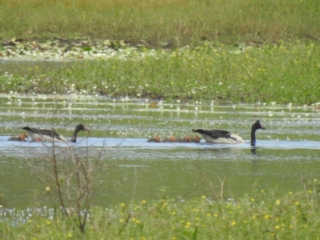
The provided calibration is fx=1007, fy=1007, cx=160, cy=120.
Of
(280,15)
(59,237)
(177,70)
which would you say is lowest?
(59,237)

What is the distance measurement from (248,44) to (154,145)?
52.9 ft

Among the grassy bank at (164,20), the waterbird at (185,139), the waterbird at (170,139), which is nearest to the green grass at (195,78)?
the waterbird at (185,139)

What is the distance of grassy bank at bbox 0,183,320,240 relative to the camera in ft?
26.1

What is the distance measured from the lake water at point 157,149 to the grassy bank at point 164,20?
10.5 meters

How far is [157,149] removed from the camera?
1487 cm

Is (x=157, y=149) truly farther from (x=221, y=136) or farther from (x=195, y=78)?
(x=195, y=78)

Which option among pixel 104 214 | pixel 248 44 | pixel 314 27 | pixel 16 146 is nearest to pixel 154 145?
pixel 16 146

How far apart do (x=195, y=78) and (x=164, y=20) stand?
10.4 metres

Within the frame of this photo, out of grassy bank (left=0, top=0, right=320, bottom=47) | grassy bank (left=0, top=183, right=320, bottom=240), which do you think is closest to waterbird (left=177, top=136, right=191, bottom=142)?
grassy bank (left=0, top=183, right=320, bottom=240)

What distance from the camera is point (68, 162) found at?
13.1 meters

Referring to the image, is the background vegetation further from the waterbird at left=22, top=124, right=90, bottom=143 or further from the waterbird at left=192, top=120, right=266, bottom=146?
the waterbird at left=22, top=124, right=90, bottom=143

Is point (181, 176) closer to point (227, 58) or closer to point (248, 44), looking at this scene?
point (227, 58)

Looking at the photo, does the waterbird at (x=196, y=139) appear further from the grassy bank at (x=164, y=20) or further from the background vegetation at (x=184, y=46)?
the grassy bank at (x=164, y=20)

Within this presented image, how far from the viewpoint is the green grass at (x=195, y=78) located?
70.1 feet
